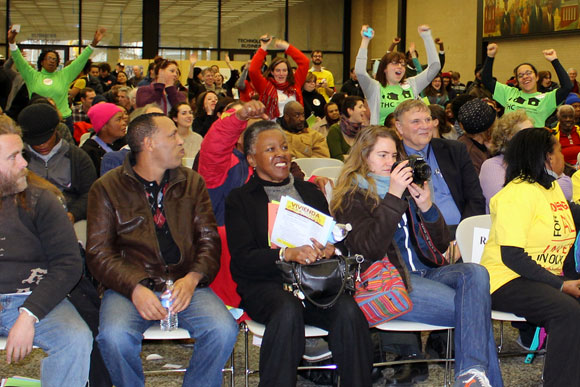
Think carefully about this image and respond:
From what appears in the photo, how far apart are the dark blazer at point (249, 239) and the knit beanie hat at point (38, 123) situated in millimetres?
1395

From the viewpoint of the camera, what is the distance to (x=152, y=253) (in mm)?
3148

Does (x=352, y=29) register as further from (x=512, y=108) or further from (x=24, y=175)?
(x=24, y=175)

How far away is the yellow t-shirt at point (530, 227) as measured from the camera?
3.31m

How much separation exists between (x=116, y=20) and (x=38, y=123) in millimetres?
16787

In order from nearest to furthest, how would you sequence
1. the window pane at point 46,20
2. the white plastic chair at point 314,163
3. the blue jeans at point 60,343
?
the blue jeans at point 60,343 < the white plastic chair at point 314,163 < the window pane at point 46,20

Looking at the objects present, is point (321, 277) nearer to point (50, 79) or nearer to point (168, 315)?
point (168, 315)

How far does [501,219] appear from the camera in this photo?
334 centimetres

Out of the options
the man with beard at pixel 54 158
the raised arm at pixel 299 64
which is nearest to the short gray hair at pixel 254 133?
the man with beard at pixel 54 158

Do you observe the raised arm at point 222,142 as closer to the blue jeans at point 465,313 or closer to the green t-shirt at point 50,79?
the blue jeans at point 465,313

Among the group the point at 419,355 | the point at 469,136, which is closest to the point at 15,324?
the point at 419,355

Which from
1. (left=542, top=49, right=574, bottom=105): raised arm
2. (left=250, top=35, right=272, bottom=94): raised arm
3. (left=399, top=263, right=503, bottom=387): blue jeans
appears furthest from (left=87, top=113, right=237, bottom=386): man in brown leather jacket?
(left=542, top=49, right=574, bottom=105): raised arm

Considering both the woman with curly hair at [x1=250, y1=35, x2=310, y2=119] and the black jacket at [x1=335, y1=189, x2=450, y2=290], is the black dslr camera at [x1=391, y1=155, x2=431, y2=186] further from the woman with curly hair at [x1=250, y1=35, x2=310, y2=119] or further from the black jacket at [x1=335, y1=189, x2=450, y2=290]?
the woman with curly hair at [x1=250, y1=35, x2=310, y2=119]

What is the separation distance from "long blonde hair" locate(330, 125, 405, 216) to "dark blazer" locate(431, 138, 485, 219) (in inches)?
29.3

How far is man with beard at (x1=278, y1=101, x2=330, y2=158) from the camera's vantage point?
6.50m
